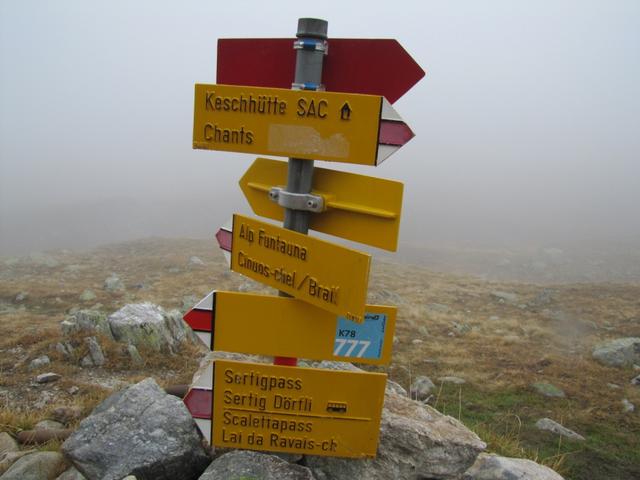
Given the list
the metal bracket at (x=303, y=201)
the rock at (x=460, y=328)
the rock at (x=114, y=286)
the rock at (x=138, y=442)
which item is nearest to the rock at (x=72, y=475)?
the rock at (x=138, y=442)

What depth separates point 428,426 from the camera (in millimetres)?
4883

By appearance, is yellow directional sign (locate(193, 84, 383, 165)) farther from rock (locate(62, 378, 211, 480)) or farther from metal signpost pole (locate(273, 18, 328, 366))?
rock (locate(62, 378, 211, 480))

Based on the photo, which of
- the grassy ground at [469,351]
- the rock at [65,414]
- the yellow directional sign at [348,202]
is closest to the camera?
the yellow directional sign at [348,202]

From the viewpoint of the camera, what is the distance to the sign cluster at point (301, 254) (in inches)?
145

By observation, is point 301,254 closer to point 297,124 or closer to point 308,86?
point 297,124

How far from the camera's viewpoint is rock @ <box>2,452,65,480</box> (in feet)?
14.5

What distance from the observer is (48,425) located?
5828 millimetres

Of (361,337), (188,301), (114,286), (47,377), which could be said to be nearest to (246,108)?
(361,337)

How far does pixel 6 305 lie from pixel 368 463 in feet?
52.9

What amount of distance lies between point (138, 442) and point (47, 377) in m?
4.37

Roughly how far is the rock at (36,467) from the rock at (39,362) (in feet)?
14.1

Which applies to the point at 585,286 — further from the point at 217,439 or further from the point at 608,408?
the point at 217,439

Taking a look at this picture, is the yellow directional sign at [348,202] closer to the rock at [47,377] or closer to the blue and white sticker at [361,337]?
the blue and white sticker at [361,337]

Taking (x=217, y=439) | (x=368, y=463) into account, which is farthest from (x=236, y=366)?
(x=368, y=463)
